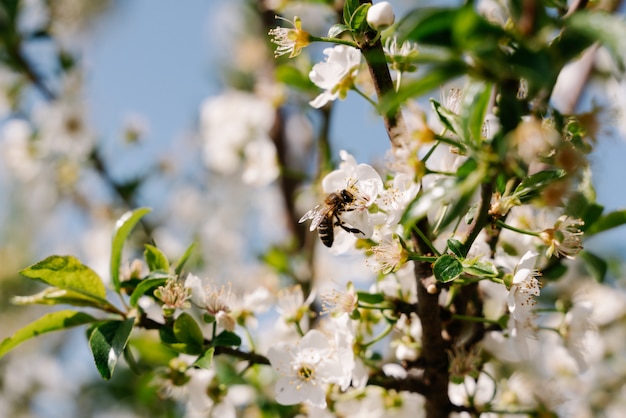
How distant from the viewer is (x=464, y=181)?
57cm

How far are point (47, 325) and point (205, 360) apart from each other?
Answer: 229 mm

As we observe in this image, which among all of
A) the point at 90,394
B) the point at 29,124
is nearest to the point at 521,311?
the point at 29,124

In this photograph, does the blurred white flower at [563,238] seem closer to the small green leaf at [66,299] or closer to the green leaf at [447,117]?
the green leaf at [447,117]

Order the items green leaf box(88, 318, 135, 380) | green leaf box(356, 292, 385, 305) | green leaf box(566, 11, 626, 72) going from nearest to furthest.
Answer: green leaf box(566, 11, 626, 72), green leaf box(88, 318, 135, 380), green leaf box(356, 292, 385, 305)

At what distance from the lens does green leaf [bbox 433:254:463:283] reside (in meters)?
0.69

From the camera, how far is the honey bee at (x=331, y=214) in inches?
32.7

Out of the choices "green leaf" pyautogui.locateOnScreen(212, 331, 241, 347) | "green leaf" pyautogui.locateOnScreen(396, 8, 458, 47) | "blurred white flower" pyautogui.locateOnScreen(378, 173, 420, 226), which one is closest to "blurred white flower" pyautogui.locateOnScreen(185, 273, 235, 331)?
"green leaf" pyautogui.locateOnScreen(212, 331, 241, 347)

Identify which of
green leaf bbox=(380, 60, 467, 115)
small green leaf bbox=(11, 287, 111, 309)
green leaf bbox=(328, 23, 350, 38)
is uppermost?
green leaf bbox=(380, 60, 467, 115)

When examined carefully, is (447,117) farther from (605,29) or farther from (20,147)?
(20,147)

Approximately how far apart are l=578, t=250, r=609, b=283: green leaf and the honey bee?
1.24 ft

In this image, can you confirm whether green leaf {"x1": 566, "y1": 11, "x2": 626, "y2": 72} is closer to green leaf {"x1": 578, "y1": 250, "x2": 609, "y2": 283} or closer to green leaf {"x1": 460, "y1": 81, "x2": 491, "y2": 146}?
green leaf {"x1": 460, "y1": 81, "x2": 491, "y2": 146}

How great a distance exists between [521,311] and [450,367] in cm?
14

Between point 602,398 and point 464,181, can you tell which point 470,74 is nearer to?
point 464,181

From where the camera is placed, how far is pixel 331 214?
2.85ft
